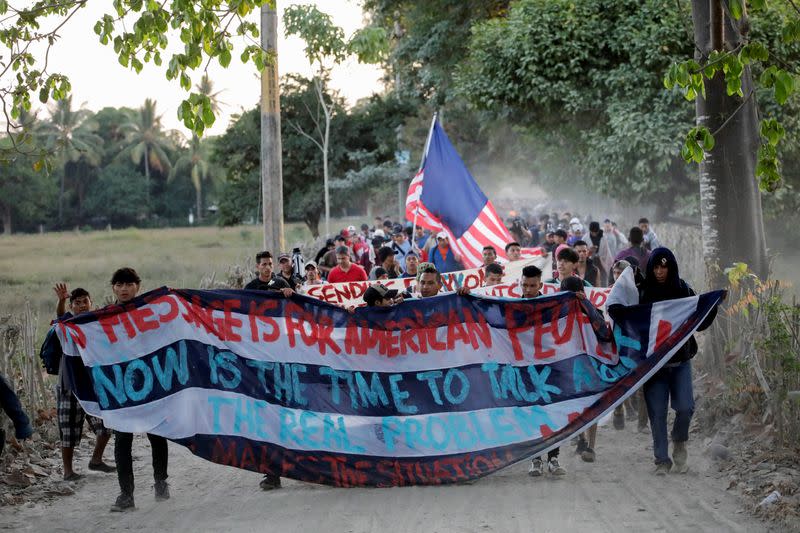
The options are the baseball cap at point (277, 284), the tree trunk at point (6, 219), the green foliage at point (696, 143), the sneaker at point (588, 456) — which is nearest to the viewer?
the green foliage at point (696, 143)

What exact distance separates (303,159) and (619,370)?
110ft

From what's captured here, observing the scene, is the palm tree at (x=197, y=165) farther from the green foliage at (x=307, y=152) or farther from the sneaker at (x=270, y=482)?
the sneaker at (x=270, y=482)

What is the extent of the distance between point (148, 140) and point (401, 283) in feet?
259

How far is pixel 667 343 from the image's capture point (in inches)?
306

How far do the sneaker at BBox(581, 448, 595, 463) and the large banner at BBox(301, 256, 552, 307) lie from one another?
344 cm

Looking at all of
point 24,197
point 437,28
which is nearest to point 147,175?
A: point 24,197

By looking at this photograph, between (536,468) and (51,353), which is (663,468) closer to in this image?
(536,468)

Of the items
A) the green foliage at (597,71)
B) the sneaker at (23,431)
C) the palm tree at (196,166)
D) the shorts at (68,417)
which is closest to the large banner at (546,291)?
the shorts at (68,417)

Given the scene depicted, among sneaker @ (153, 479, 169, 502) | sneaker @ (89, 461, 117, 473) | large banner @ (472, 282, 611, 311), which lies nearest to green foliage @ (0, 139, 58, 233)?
large banner @ (472, 282, 611, 311)

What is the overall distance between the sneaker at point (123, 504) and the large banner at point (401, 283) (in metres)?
4.54

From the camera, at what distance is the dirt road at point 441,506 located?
6.67 m

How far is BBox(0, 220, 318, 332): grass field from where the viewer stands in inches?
1008

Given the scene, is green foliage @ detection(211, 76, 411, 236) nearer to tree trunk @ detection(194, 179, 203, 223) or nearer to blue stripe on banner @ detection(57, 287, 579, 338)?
blue stripe on banner @ detection(57, 287, 579, 338)

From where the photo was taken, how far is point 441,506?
709 centimetres
